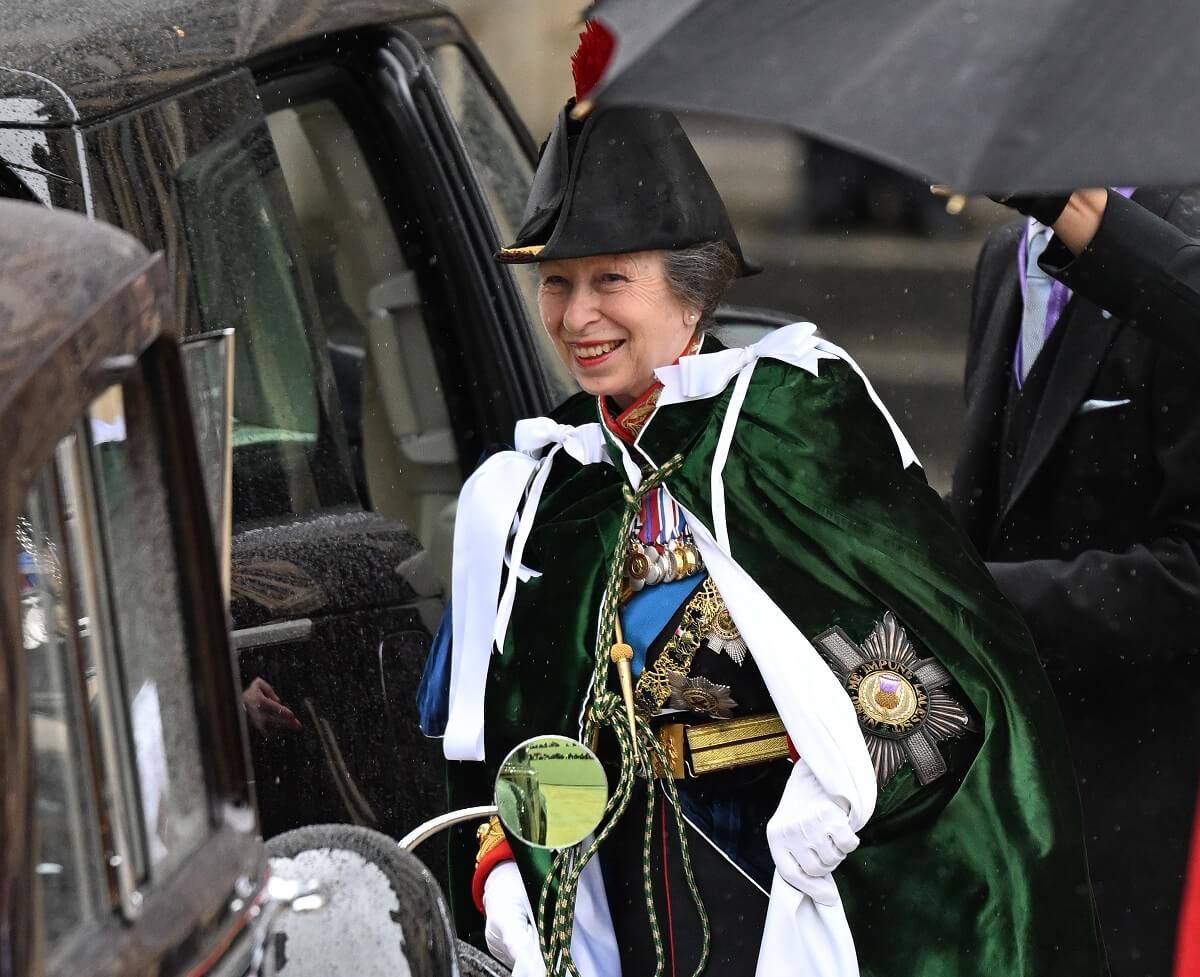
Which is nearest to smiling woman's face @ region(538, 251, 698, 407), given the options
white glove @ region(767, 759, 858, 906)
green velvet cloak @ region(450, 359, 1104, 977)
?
green velvet cloak @ region(450, 359, 1104, 977)

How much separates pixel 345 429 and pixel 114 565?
1923mm

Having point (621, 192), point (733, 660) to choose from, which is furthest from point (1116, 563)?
point (621, 192)

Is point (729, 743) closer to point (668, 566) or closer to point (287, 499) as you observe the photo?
point (668, 566)

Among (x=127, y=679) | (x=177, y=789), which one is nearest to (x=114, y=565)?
(x=127, y=679)

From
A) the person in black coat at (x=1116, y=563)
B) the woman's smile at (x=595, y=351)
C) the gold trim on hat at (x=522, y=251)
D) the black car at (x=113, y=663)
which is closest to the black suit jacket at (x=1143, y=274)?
the person in black coat at (x=1116, y=563)

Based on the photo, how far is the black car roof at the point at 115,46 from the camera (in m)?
2.99

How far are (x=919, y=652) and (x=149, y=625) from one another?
1.24m

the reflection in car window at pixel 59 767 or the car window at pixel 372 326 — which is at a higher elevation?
the car window at pixel 372 326

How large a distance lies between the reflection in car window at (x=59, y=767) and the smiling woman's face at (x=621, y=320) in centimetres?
127

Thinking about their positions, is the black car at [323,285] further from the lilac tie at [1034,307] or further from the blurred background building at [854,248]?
the blurred background building at [854,248]

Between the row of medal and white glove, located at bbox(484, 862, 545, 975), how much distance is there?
1.63 ft

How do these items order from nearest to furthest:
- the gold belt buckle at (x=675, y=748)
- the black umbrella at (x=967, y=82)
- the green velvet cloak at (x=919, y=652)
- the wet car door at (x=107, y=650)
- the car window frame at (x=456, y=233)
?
the wet car door at (x=107, y=650) → the black umbrella at (x=967, y=82) → the green velvet cloak at (x=919, y=652) → the gold belt buckle at (x=675, y=748) → the car window frame at (x=456, y=233)

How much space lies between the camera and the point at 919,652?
102 inches

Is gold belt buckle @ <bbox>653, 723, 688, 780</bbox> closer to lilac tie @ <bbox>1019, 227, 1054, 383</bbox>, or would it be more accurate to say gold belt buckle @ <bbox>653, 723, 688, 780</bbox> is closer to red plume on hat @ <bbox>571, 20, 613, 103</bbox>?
red plume on hat @ <bbox>571, 20, 613, 103</bbox>
